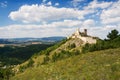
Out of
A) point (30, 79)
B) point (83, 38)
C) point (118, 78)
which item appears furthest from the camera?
point (83, 38)

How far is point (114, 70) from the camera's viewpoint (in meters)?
53.5

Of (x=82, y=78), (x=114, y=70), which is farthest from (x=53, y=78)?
(x=114, y=70)

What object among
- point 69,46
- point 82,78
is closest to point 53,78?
point 82,78

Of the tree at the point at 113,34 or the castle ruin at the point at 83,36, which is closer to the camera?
the tree at the point at 113,34

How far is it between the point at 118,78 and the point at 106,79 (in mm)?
2385

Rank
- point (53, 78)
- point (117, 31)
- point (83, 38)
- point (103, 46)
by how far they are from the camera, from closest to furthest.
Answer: point (53, 78) → point (103, 46) → point (117, 31) → point (83, 38)

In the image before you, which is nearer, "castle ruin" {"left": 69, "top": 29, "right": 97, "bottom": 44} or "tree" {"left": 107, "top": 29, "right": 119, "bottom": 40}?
"tree" {"left": 107, "top": 29, "right": 119, "bottom": 40}

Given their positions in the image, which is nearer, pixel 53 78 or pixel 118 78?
pixel 118 78

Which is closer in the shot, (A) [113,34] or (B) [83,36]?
(A) [113,34]

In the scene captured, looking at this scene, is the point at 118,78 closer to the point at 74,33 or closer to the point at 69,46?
the point at 69,46

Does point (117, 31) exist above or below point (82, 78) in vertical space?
above

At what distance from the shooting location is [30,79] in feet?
217

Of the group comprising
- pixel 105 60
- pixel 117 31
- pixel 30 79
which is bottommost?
pixel 30 79

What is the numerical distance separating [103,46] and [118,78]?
59.2 m
